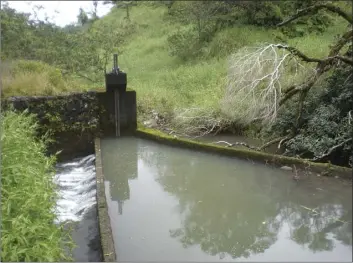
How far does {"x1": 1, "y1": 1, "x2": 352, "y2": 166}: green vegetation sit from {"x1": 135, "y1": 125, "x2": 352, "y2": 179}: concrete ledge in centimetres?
38

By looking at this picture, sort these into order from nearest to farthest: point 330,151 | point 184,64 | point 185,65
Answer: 1. point 330,151
2. point 185,65
3. point 184,64

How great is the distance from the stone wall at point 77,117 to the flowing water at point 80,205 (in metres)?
0.58

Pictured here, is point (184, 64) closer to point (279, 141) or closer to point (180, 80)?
point (180, 80)

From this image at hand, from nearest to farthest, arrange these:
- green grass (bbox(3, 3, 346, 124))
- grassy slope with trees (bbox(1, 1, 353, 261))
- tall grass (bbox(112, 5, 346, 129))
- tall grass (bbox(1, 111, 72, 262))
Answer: tall grass (bbox(1, 111, 72, 262)), grassy slope with trees (bbox(1, 1, 353, 261)), green grass (bbox(3, 3, 346, 124)), tall grass (bbox(112, 5, 346, 129))

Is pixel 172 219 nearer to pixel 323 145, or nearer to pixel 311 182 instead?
pixel 311 182

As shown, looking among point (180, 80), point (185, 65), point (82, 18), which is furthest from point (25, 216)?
point (82, 18)

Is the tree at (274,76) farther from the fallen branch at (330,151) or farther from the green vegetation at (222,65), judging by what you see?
the fallen branch at (330,151)

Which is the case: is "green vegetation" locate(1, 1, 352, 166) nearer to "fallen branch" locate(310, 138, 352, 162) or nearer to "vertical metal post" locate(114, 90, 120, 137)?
"fallen branch" locate(310, 138, 352, 162)

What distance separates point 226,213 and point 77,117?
4.49m

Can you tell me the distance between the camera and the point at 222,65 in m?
10.6

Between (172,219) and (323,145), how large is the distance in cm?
239

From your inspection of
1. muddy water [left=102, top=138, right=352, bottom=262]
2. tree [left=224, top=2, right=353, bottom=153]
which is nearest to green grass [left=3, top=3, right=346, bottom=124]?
tree [left=224, top=2, right=353, bottom=153]

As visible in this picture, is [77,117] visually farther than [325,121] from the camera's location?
Yes

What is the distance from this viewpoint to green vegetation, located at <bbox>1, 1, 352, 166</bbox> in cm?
593
